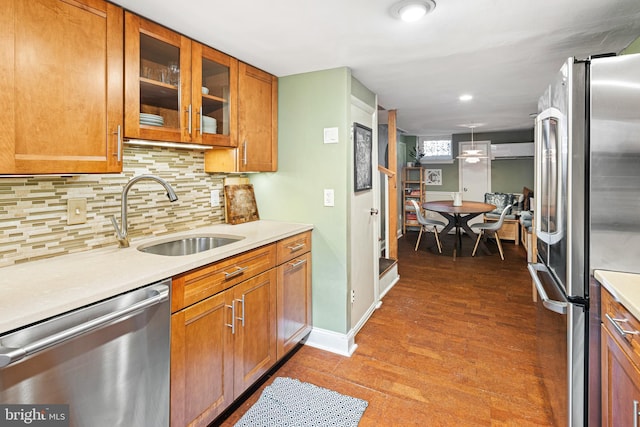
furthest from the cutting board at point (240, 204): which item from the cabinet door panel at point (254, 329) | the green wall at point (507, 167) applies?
the green wall at point (507, 167)

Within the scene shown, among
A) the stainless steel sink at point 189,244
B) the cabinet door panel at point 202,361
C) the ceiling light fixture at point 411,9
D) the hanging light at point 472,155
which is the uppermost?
the hanging light at point 472,155

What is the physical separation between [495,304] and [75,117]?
366 cm

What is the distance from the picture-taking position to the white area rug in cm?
174

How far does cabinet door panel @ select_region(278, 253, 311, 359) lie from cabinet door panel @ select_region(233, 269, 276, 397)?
0.28ft

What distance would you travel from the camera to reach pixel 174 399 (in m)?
1.42

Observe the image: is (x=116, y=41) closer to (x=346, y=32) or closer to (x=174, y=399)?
(x=346, y=32)

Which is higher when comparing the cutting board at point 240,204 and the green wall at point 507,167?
the green wall at point 507,167

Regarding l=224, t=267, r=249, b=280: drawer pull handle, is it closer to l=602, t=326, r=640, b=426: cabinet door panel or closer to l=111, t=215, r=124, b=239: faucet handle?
l=111, t=215, r=124, b=239: faucet handle

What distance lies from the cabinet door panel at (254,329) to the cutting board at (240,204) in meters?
0.68

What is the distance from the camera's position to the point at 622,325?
1170 millimetres

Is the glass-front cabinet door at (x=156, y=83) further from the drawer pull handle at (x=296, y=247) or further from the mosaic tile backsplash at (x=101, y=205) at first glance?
the drawer pull handle at (x=296, y=247)

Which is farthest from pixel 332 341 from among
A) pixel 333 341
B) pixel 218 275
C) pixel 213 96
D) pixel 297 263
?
pixel 213 96

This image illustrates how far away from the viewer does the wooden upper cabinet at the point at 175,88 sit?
1622 mm

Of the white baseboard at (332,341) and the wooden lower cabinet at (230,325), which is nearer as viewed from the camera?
the wooden lower cabinet at (230,325)
